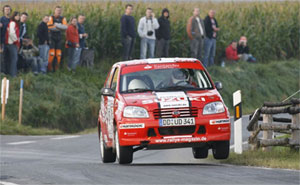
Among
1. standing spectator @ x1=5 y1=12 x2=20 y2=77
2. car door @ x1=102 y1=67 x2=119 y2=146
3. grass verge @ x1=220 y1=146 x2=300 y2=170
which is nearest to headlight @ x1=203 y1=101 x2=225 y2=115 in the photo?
grass verge @ x1=220 y1=146 x2=300 y2=170

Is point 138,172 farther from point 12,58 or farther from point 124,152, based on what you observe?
point 12,58

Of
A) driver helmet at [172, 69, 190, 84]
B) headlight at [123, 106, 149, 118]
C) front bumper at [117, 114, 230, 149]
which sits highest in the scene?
driver helmet at [172, 69, 190, 84]

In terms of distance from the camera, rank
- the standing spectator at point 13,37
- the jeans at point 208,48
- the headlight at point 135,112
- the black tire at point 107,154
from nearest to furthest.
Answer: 1. the headlight at point 135,112
2. the black tire at point 107,154
3. the standing spectator at point 13,37
4. the jeans at point 208,48

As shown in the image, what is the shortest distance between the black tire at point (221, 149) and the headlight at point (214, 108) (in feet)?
2.12

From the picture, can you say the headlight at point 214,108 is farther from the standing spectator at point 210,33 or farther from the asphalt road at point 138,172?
the standing spectator at point 210,33

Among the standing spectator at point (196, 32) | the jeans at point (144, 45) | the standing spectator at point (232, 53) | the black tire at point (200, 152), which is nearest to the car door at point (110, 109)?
the black tire at point (200, 152)

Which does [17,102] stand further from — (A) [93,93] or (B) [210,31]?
(B) [210,31]

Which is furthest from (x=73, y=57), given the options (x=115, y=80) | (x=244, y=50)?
(x=115, y=80)

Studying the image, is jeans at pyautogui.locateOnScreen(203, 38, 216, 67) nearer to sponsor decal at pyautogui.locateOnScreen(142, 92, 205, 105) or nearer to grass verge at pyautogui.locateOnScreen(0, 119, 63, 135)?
grass verge at pyautogui.locateOnScreen(0, 119, 63, 135)

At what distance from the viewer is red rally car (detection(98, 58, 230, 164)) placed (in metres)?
14.8

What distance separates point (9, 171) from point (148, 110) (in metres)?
2.68

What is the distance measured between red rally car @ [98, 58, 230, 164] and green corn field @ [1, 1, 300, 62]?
16973 millimetres

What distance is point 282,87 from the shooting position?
124 ft

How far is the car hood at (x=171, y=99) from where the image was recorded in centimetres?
1480
